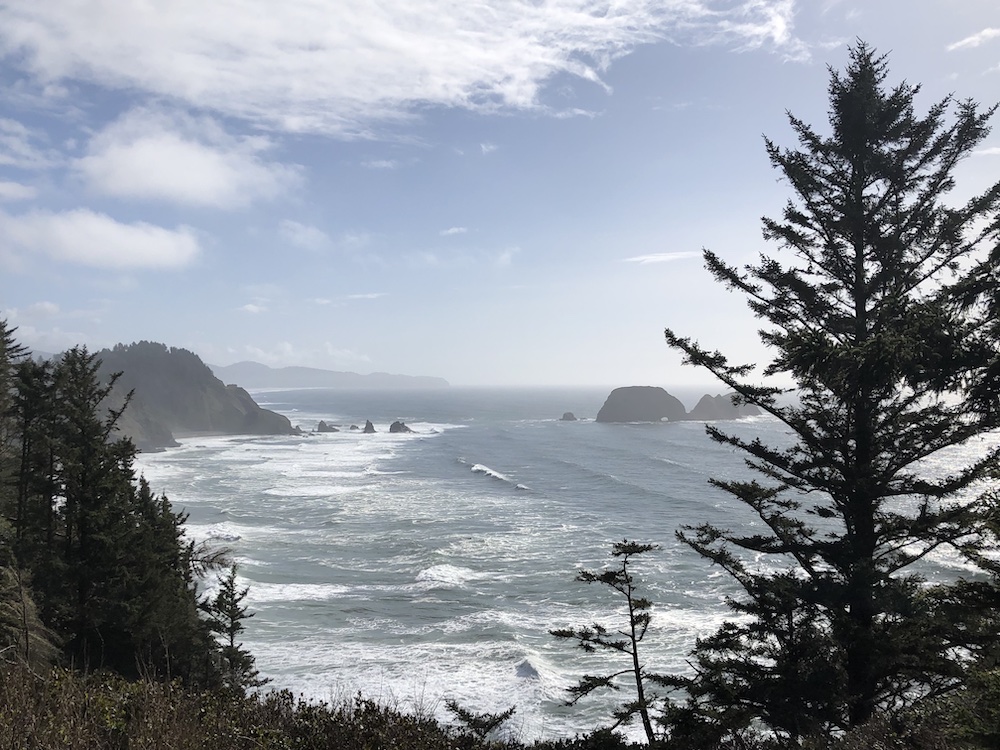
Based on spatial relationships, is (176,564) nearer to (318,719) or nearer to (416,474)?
(318,719)

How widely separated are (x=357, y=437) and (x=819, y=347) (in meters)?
102

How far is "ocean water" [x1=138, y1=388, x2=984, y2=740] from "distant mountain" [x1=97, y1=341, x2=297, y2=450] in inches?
1820

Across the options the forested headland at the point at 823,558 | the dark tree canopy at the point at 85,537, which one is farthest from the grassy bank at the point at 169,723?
the dark tree canopy at the point at 85,537

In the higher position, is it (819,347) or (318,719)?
(819,347)

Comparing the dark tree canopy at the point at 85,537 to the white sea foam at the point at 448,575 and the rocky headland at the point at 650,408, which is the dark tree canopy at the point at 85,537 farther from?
the rocky headland at the point at 650,408

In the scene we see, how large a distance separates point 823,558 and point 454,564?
24618mm

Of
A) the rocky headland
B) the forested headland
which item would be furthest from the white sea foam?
the rocky headland

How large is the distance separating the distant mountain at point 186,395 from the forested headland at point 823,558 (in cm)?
10558

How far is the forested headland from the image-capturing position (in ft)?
18.4

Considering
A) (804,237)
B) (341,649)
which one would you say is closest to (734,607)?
(804,237)

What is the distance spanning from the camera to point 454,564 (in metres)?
32.1

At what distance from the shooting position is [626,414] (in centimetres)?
13250

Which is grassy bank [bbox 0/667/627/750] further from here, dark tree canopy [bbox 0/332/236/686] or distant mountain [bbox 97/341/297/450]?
distant mountain [bbox 97/341/297/450]

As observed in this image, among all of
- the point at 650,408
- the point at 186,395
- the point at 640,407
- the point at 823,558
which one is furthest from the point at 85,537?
the point at 650,408
